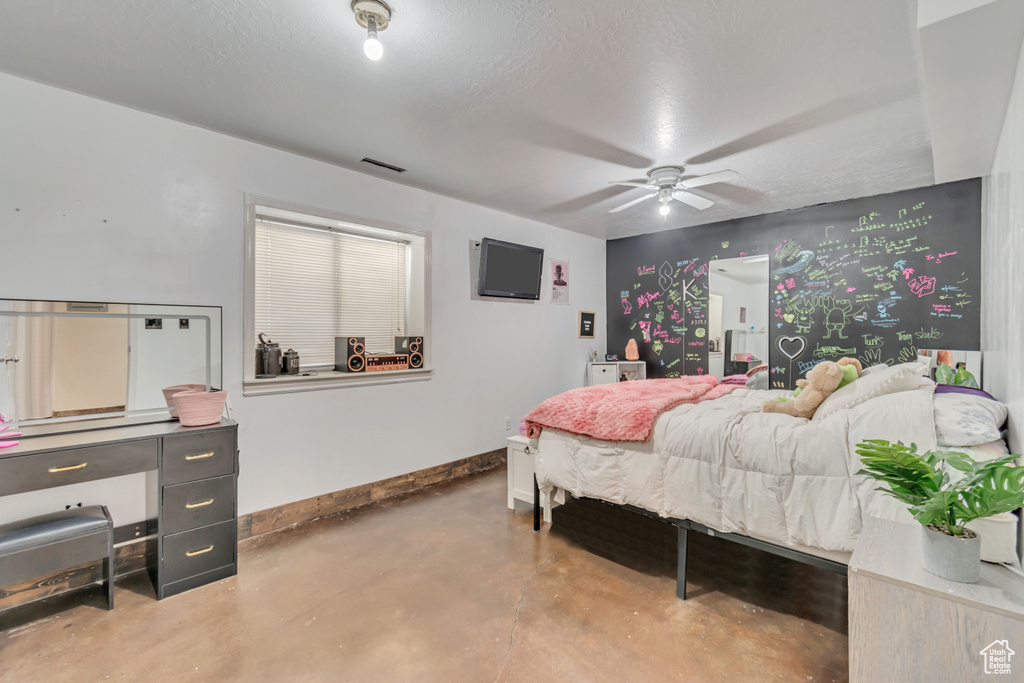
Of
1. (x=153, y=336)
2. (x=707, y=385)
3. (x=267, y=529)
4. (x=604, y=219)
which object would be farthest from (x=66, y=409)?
(x=604, y=219)

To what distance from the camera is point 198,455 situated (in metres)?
2.38

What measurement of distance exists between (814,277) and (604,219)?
2.11 meters

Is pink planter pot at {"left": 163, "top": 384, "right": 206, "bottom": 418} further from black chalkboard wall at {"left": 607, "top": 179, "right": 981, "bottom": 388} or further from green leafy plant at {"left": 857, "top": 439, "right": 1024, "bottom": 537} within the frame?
black chalkboard wall at {"left": 607, "top": 179, "right": 981, "bottom": 388}

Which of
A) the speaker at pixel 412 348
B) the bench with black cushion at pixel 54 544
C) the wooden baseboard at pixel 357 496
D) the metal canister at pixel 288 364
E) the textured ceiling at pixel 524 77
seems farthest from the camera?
the speaker at pixel 412 348

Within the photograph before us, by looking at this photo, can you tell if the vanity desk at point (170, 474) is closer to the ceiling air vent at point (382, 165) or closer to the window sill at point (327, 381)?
the window sill at point (327, 381)

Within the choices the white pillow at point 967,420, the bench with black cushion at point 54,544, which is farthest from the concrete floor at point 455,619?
the white pillow at point 967,420

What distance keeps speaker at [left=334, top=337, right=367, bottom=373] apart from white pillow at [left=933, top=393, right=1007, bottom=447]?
134 inches

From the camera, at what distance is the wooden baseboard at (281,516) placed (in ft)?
7.34

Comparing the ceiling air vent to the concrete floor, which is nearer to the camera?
the concrete floor

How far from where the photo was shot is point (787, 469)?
200 centimetres

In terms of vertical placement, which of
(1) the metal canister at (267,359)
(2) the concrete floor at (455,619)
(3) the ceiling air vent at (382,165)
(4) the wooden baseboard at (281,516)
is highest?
(3) the ceiling air vent at (382,165)

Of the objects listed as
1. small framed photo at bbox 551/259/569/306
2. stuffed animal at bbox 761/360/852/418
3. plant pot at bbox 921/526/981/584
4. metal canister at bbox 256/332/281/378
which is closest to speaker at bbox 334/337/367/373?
metal canister at bbox 256/332/281/378

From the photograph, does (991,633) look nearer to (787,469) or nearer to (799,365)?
(787,469)

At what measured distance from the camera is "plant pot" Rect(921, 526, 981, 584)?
1.13 metres
